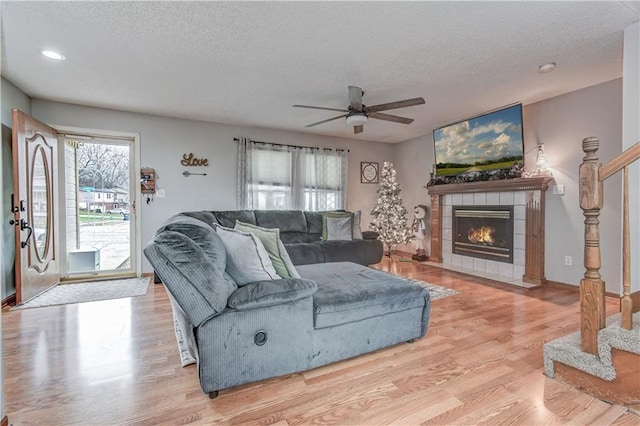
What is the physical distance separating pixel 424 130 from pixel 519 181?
2.00m

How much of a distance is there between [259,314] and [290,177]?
3926 millimetres

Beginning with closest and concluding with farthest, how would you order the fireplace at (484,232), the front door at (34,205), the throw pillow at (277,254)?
1. the throw pillow at (277,254)
2. the front door at (34,205)
3. the fireplace at (484,232)

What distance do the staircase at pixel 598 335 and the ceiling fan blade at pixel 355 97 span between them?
2.03m

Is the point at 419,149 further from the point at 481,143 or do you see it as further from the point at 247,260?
the point at 247,260

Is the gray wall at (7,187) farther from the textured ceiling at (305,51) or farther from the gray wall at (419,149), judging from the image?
the textured ceiling at (305,51)

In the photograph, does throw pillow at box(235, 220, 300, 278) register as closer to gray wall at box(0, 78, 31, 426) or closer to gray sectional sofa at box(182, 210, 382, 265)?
gray sectional sofa at box(182, 210, 382, 265)

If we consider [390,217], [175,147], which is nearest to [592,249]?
[390,217]

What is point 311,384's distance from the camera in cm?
185

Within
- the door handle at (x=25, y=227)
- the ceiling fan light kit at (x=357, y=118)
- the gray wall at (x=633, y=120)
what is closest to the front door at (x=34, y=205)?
the door handle at (x=25, y=227)

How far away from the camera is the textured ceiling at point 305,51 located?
7.13 ft

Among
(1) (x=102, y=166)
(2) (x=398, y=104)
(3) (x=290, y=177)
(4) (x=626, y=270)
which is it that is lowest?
(4) (x=626, y=270)

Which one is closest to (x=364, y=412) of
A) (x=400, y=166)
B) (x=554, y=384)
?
(x=554, y=384)

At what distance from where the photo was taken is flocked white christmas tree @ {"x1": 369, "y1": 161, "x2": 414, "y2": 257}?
5.59m

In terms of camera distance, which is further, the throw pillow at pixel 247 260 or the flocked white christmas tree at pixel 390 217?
the flocked white christmas tree at pixel 390 217
